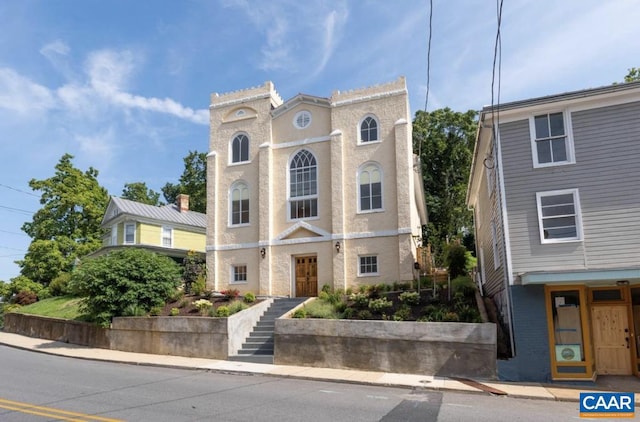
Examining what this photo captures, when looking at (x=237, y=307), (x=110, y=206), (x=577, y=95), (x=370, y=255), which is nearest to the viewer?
(x=577, y=95)

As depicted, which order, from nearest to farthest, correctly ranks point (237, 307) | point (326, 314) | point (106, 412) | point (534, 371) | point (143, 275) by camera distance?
point (106, 412), point (534, 371), point (326, 314), point (237, 307), point (143, 275)

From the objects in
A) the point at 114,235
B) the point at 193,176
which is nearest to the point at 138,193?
the point at 193,176

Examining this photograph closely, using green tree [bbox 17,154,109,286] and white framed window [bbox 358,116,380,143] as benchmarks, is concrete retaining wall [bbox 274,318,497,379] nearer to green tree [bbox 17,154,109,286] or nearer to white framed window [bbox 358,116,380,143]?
white framed window [bbox 358,116,380,143]

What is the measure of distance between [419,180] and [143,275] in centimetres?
1451

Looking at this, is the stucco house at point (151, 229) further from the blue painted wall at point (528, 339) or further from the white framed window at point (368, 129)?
the blue painted wall at point (528, 339)

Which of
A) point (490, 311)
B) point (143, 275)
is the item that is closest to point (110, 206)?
point (143, 275)

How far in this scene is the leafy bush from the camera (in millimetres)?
19031

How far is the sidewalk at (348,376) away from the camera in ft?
37.1

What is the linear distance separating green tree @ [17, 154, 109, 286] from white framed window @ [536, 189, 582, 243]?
33.6 metres

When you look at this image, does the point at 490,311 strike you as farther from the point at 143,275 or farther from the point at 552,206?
the point at 143,275

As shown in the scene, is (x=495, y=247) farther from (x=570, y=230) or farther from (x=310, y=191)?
(x=310, y=191)

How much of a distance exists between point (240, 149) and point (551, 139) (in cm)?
1513

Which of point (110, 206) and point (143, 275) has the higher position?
point (110, 206)

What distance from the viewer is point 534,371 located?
12.6 metres
